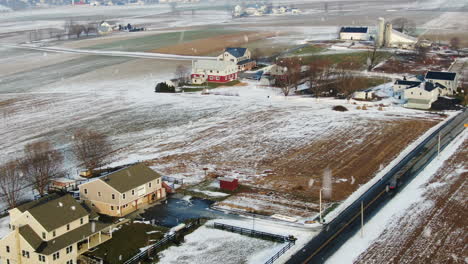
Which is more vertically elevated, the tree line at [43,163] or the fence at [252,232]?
the tree line at [43,163]

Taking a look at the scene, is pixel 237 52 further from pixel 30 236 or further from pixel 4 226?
pixel 30 236

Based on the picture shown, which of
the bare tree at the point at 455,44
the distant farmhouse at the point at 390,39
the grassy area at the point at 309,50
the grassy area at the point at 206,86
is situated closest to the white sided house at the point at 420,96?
the grassy area at the point at 206,86

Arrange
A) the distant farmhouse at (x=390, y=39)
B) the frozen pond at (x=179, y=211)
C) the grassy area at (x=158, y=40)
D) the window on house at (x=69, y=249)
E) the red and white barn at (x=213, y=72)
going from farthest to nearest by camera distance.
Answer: the grassy area at (x=158, y=40), the distant farmhouse at (x=390, y=39), the red and white barn at (x=213, y=72), the frozen pond at (x=179, y=211), the window on house at (x=69, y=249)

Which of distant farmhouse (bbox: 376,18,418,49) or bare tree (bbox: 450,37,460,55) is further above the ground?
distant farmhouse (bbox: 376,18,418,49)

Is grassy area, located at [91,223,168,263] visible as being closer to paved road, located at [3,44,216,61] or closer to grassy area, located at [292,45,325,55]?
paved road, located at [3,44,216,61]

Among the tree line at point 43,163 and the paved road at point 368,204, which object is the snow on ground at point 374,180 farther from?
the tree line at point 43,163

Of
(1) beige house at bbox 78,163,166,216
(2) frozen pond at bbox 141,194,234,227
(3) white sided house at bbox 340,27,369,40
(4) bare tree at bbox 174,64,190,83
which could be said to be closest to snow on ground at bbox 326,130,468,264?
(2) frozen pond at bbox 141,194,234,227
